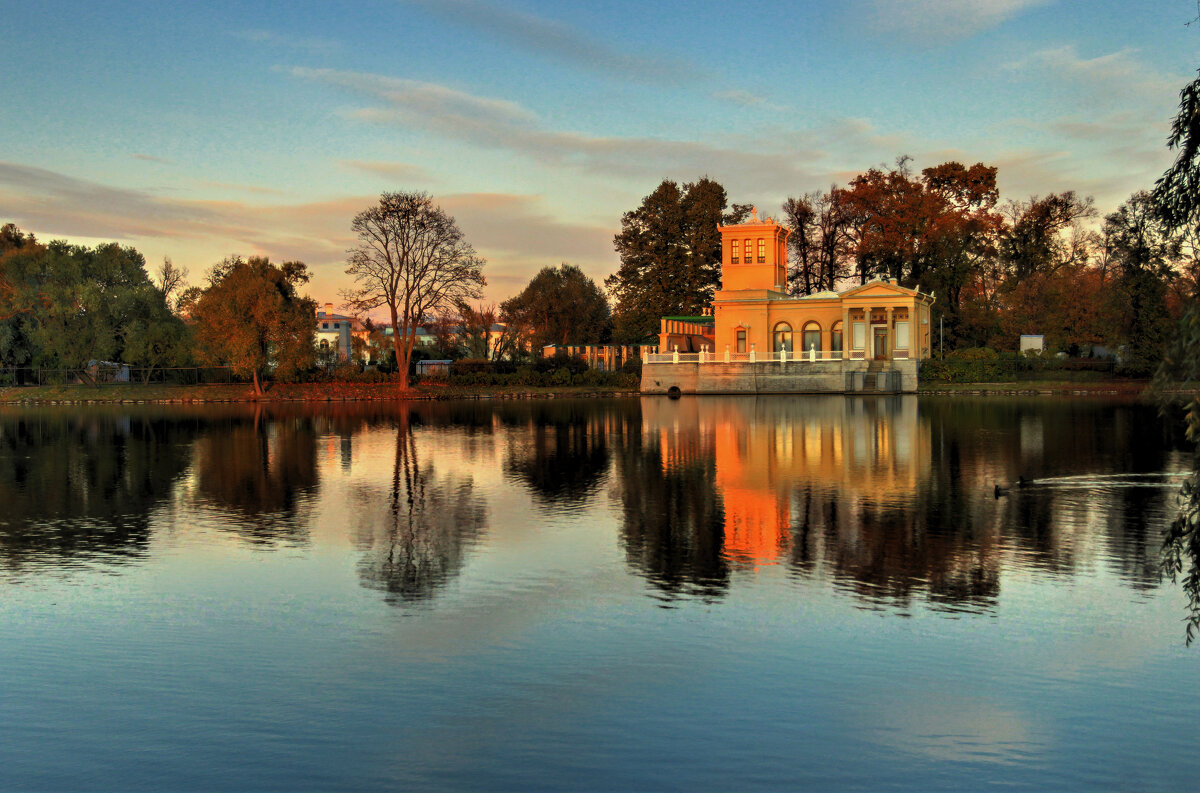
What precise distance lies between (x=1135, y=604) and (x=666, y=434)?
2479 cm

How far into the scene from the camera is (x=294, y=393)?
73375 mm

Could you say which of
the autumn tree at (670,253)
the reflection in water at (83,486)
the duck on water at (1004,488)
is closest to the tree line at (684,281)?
the autumn tree at (670,253)

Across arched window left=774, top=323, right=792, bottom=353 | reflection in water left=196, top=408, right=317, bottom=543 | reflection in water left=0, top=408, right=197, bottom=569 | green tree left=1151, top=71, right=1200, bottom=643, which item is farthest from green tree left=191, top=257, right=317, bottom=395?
green tree left=1151, top=71, right=1200, bottom=643

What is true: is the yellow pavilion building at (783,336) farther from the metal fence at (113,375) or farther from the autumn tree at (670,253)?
the metal fence at (113,375)

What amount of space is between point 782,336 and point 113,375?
193 feet

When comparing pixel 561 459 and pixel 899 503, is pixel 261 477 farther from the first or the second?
pixel 899 503

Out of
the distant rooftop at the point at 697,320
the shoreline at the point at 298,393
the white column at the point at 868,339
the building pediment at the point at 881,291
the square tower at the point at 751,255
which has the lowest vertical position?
the shoreline at the point at 298,393

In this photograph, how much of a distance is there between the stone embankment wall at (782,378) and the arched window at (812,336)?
19.9ft

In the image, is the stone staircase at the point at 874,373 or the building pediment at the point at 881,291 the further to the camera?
the building pediment at the point at 881,291

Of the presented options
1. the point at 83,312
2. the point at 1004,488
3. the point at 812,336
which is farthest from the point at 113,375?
the point at 1004,488

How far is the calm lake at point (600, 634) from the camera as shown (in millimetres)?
7398

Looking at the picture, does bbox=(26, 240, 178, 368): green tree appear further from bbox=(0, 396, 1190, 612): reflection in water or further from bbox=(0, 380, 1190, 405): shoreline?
bbox=(0, 396, 1190, 612): reflection in water

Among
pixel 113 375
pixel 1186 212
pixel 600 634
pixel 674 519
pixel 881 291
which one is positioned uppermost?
pixel 881 291

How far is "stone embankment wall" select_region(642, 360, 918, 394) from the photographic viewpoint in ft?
222
